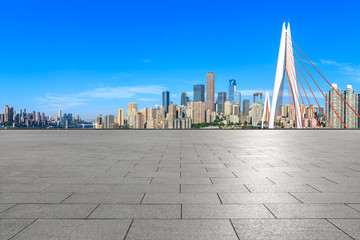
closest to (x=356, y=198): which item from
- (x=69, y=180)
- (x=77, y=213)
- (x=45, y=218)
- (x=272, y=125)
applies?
(x=77, y=213)

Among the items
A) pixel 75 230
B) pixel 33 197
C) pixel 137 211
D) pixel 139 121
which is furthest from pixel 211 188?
pixel 139 121

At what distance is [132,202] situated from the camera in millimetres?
4570

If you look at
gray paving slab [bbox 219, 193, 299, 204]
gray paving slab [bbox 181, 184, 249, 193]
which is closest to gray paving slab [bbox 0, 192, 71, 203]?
gray paving slab [bbox 181, 184, 249, 193]

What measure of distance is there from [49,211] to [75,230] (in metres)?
0.93

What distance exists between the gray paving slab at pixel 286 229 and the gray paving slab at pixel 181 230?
0.61 feet

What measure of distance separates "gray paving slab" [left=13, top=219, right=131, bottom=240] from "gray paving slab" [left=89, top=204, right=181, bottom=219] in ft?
0.73

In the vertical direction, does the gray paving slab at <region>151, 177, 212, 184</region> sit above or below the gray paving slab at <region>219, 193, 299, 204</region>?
above

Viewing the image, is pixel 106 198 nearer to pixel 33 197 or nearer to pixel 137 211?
pixel 137 211

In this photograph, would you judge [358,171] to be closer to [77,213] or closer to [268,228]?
[268,228]

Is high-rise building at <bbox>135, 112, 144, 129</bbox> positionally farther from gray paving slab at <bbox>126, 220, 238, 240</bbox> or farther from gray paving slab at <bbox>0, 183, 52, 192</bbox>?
gray paving slab at <bbox>126, 220, 238, 240</bbox>

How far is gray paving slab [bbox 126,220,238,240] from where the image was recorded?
10.7 ft

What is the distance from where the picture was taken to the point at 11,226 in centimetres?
356

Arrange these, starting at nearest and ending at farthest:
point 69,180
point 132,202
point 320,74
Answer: point 132,202 < point 69,180 < point 320,74

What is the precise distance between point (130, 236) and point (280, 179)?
426 cm
